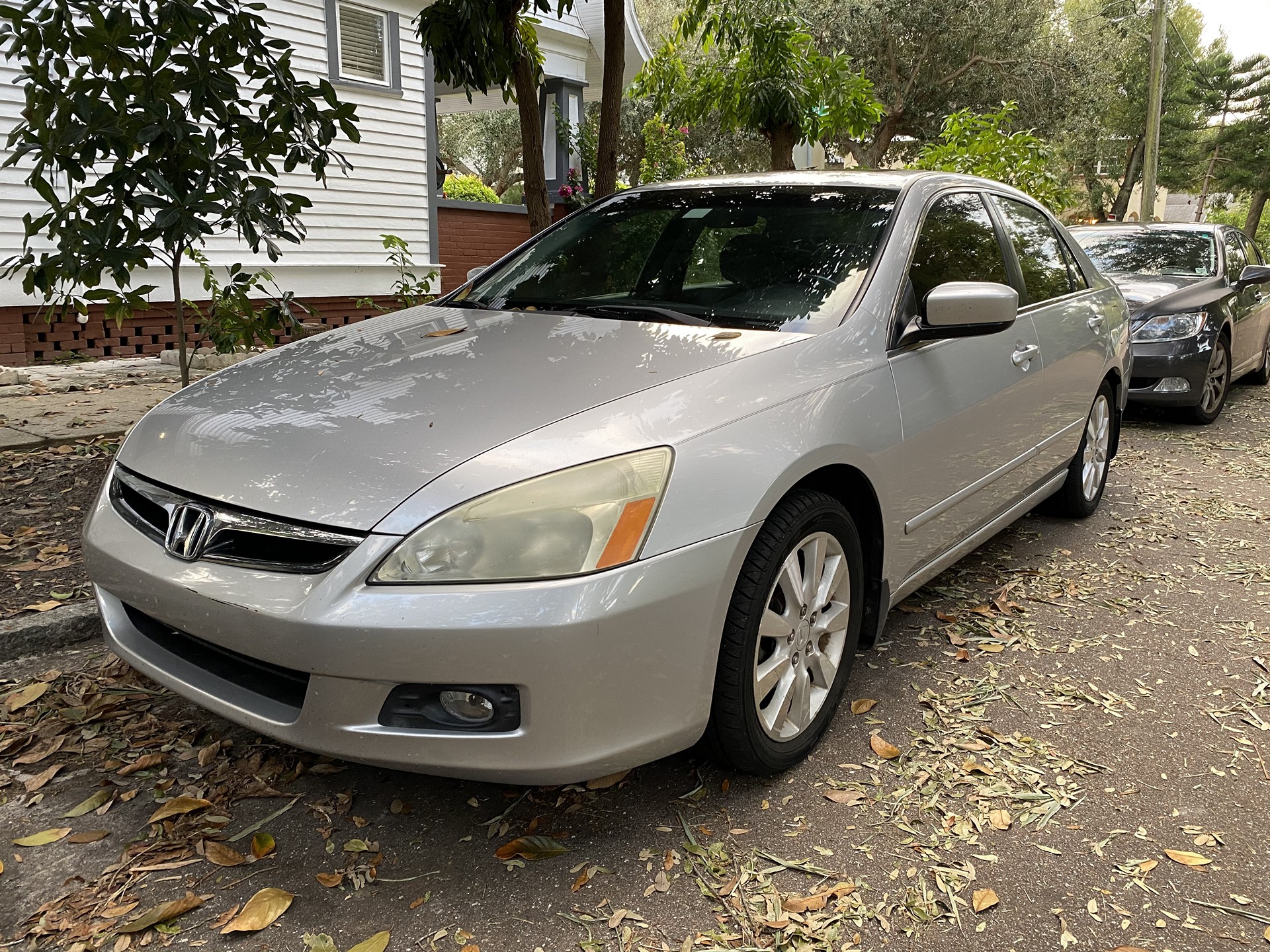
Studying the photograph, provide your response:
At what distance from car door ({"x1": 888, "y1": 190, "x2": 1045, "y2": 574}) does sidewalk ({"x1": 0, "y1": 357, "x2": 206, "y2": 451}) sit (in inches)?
181

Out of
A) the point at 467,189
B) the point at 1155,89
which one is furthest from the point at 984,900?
the point at 467,189

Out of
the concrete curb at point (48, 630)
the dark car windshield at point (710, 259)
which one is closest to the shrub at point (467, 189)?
the dark car windshield at point (710, 259)

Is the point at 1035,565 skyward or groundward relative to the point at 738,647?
groundward

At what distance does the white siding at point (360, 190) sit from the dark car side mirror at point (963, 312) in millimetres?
8262

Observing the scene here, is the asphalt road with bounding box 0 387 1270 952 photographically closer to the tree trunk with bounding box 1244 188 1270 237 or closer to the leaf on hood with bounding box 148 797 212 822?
the leaf on hood with bounding box 148 797 212 822

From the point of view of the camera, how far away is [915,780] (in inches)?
107

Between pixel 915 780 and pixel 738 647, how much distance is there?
77 cm

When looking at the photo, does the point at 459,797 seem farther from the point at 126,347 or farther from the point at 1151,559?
the point at 126,347

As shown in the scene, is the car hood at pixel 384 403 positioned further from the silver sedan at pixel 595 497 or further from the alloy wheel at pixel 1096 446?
the alloy wheel at pixel 1096 446

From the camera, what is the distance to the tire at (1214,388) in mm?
7781

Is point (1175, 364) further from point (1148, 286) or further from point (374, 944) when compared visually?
point (374, 944)

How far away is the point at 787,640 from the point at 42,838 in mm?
1870

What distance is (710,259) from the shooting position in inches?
135

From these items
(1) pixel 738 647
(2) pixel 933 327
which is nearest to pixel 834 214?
(2) pixel 933 327
